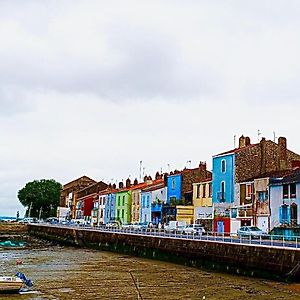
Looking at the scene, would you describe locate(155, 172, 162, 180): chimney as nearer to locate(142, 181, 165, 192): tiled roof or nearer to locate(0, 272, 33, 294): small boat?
locate(142, 181, 165, 192): tiled roof

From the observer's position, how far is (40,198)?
130 m

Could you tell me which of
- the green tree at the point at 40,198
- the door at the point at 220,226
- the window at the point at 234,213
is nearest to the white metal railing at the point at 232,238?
the door at the point at 220,226

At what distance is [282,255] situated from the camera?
2923cm

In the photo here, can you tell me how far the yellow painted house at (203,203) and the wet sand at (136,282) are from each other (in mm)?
17384

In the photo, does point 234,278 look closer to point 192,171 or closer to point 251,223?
point 251,223

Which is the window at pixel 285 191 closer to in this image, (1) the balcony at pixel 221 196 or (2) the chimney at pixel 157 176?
(1) the balcony at pixel 221 196

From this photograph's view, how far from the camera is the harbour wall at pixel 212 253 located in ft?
95.8

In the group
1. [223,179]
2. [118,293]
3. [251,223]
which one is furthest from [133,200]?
[118,293]

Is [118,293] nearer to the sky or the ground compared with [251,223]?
nearer to the ground

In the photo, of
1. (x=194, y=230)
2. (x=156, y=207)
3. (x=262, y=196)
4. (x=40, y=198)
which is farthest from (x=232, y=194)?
(x=40, y=198)

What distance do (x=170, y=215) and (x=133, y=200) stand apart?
48.1ft

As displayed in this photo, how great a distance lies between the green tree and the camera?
12988 centimetres

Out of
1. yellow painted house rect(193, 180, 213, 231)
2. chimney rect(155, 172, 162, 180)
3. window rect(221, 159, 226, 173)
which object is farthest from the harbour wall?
chimney rect(155, 172, 162, 180)

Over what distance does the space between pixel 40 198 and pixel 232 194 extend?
3316 inches
